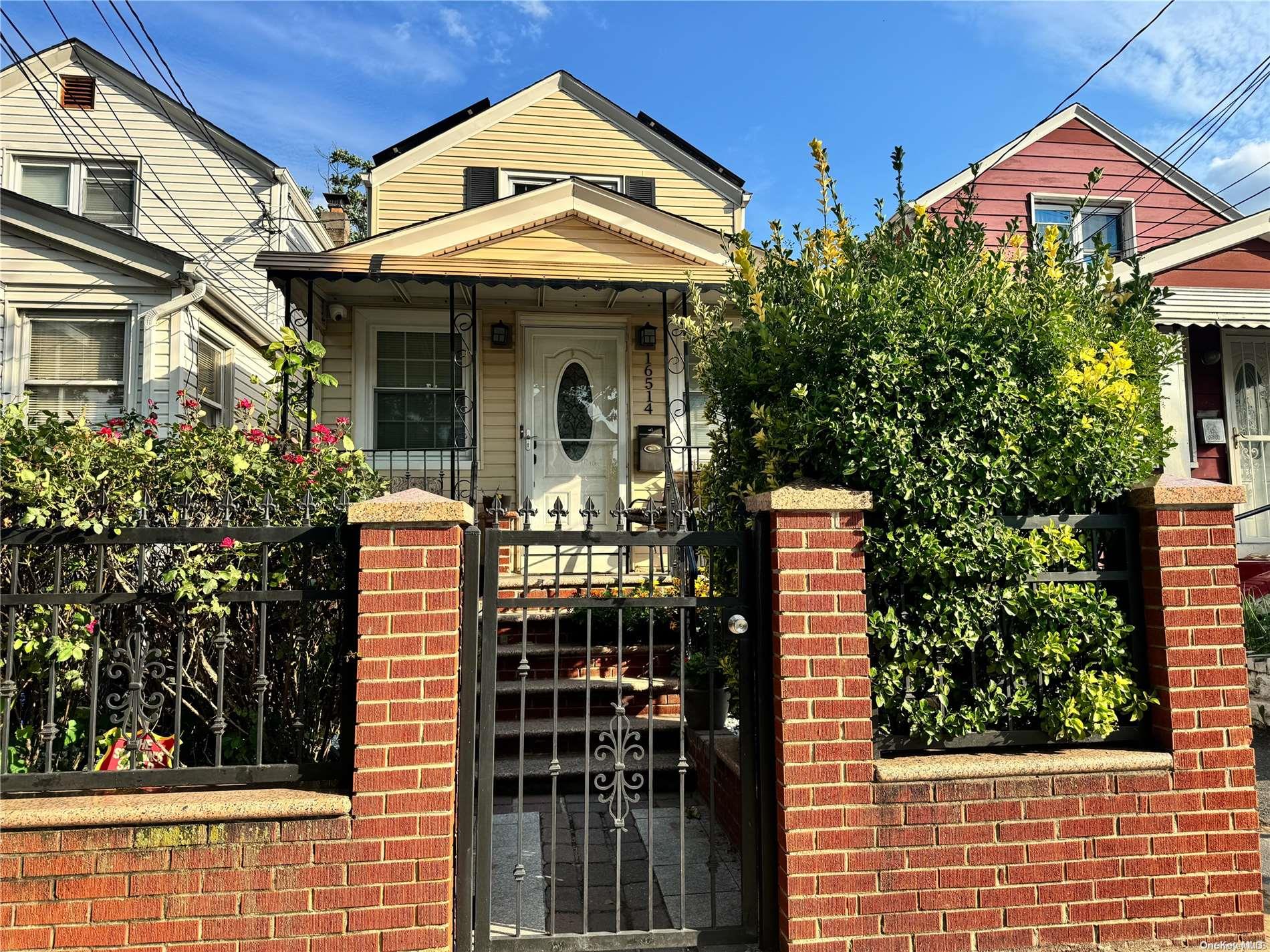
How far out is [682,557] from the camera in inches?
141

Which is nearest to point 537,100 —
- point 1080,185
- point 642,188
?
point 642,188

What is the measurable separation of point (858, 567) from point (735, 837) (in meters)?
1.50

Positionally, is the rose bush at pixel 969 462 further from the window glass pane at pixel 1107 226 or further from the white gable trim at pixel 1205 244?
the window glass pane at pixel 1107 226

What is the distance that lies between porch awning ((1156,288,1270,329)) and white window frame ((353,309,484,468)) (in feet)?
24.6

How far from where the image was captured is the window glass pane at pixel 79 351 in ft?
25.6

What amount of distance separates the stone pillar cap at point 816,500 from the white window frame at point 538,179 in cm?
777

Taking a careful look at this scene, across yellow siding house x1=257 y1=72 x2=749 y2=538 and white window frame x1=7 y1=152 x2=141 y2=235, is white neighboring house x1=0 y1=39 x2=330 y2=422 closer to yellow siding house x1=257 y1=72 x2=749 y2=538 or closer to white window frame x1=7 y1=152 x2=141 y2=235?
white window frame x1=7 y1=152 x2=141 y2=235

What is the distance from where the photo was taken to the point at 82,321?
7.79 m

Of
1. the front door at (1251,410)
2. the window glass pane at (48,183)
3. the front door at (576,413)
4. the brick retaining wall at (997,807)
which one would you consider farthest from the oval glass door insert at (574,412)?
the front door at (1251,410)

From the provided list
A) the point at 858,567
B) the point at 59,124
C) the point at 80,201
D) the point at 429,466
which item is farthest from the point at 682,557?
the point at 59,124

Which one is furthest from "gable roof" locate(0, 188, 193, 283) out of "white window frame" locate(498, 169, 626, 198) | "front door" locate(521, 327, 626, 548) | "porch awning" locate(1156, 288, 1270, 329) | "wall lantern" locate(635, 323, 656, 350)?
"porch awning" locate(1156, 288, 1270, 329)

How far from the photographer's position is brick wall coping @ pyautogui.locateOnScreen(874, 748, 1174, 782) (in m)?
2.60

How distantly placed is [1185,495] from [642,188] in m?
8.20

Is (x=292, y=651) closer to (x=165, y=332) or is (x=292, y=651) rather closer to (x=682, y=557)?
(x=682, y=557)
